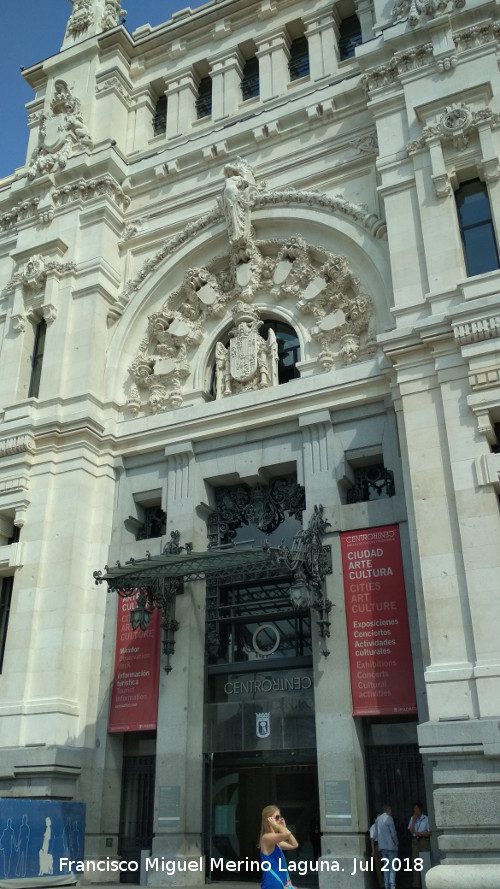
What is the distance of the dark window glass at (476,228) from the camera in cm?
1850

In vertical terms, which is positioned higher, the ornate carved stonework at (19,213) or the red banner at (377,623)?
the ornate carved stonework at (19,213)

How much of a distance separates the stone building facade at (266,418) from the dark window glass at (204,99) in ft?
1.73

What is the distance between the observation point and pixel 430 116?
2019 cm

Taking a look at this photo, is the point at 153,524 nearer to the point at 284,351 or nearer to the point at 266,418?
the point at 266,418

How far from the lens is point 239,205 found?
2327 cm

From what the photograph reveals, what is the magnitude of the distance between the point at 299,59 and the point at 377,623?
19.4 metres

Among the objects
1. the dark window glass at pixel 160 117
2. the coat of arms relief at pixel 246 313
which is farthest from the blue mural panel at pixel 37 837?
the dark window glass at pixel 160 117

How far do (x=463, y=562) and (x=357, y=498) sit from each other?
14.8 ft

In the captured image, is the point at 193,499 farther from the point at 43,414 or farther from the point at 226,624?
the point at 43,414

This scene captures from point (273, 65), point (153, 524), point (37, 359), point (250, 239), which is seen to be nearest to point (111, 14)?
point (273, 65)

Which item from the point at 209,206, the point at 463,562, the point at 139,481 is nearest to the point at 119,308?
the point at 209,206

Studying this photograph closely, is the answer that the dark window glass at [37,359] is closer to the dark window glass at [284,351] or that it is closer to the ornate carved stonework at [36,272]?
the ornate carved stonework at [36,272]

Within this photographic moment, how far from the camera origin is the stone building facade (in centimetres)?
1631

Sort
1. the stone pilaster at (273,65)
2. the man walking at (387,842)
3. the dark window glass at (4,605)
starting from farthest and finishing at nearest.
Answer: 1. the stone pilaster at (273,65)
2. the dark window glass at (4,605)
3. the man walking at (387,842)
